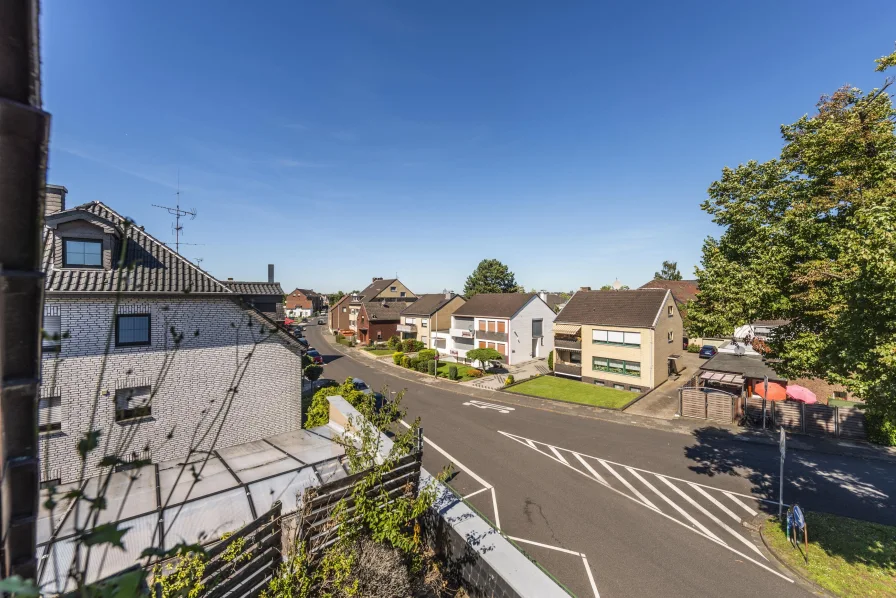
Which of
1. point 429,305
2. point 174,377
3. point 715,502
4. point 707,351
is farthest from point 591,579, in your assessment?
point 429,305

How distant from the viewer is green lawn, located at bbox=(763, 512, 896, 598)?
325 inches

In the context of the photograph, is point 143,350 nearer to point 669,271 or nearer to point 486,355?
point 486,355

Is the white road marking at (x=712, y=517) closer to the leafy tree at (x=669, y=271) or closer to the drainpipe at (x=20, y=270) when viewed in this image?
the drainpipe at (x=20, y=270)

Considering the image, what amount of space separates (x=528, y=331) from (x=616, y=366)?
12.0 m

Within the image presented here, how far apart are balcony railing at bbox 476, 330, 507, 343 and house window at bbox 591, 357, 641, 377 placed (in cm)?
953

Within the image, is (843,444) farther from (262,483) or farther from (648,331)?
(262,483)

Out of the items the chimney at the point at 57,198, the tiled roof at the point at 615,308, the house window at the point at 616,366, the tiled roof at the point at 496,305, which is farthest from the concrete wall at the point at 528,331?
the chimney at the point at 57,198

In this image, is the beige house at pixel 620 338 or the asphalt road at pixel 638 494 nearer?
the asphalt road at pixel 638 494

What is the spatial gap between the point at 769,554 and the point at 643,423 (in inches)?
434

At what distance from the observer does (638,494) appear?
496 inches

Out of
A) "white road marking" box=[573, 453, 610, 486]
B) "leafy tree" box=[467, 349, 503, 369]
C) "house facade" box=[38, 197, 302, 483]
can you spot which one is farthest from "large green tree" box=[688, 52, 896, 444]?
"leafy tree" box=[467, 349, 503, 369]

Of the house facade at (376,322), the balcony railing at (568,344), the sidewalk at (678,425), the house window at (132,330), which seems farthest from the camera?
the house facade at (376,322)

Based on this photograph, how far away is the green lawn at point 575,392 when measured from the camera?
24.6m

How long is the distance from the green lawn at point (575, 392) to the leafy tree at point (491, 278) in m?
43.0
